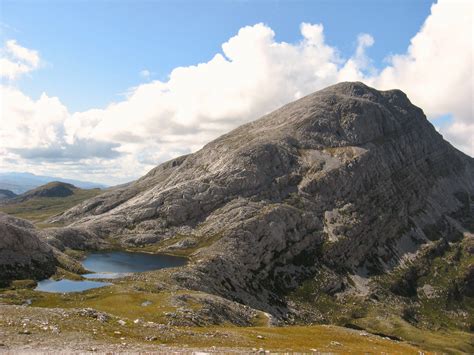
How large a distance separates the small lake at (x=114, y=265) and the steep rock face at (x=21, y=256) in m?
4.62

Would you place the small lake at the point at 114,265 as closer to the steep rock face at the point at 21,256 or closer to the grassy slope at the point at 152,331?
the steep rock face at the point at 21,256

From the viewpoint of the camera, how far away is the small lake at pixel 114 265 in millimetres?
97562

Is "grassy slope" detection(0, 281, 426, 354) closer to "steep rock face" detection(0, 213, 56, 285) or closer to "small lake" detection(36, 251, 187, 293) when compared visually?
"small lake" detection(36, 251, 187, 293)

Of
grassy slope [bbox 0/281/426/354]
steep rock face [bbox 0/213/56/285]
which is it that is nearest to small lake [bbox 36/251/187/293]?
steep rock face [bbox 0/213/56/285]

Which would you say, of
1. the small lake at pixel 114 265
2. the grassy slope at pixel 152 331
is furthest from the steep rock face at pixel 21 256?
Answer: the grassy slope at pixel 152 331

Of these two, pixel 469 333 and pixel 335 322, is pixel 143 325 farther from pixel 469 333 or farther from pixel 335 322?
pixel 469 333

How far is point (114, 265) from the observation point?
460 ft

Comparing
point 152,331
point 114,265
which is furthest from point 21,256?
point 152,331

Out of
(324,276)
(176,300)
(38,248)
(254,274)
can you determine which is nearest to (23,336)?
(176,300)

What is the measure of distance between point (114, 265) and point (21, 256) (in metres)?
42.9

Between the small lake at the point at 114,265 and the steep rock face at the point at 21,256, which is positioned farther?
the small lake at the point at 114,265

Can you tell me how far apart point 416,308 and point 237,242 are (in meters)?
90.7

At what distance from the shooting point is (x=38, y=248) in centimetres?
10781

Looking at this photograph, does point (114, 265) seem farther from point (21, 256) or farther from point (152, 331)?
point (152, 331)
